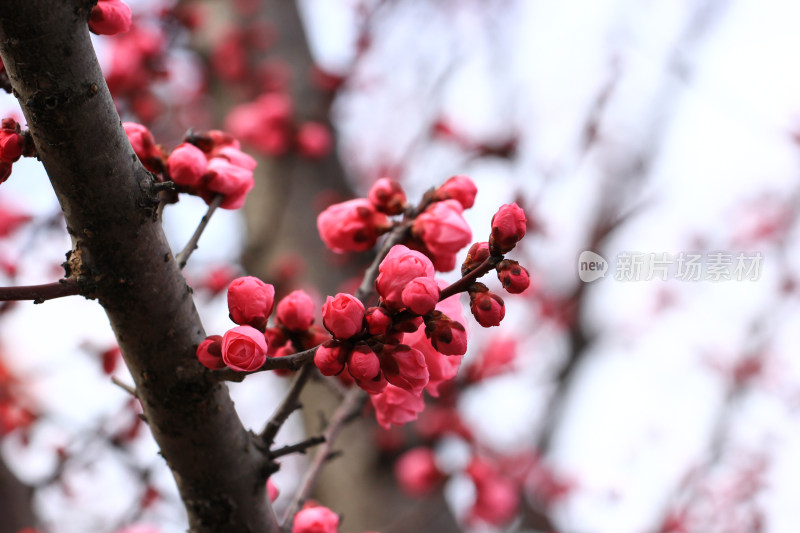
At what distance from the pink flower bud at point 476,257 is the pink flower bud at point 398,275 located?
2.1 inches

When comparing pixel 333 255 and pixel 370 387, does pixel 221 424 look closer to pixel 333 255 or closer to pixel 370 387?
pixel 370 387

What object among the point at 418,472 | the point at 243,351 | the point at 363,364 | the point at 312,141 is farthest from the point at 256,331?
the point at 312,141

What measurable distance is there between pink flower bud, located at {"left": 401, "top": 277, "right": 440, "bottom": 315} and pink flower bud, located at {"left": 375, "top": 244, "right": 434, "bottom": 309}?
3 cm

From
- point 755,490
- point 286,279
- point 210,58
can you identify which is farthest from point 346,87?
point 755,490

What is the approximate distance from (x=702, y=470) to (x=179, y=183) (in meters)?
4.49

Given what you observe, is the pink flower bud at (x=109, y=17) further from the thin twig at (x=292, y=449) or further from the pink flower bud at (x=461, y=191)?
the thin twig at (x=292, y=449)

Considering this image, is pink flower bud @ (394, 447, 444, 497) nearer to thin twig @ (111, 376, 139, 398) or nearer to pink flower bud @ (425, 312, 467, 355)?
thin twig @ (111, 376, 139, 398)

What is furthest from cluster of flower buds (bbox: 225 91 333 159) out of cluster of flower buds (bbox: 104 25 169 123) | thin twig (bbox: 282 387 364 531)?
thin twig (bbox: 282 387 364 531)

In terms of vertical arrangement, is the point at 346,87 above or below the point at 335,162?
above

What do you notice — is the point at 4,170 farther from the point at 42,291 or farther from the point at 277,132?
the point at 277,132

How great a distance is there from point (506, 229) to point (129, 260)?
0.47 m

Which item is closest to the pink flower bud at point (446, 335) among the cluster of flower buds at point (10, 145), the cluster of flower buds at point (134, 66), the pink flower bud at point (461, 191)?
the pink flower bud at point (461, 191)

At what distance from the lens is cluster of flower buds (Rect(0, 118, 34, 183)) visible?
752mm

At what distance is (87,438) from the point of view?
2297 mm
